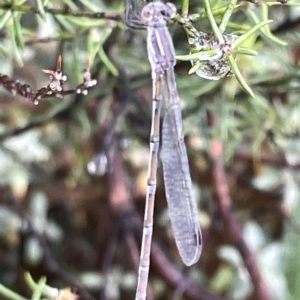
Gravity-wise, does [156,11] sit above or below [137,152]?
above

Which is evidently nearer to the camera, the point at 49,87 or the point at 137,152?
the point at 49,87

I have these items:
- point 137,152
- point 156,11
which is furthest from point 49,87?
point 137,152

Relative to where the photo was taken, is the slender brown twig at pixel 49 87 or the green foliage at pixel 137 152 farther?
the green foliage at pixel 137 152

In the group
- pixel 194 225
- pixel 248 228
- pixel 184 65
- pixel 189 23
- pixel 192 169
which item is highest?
pixel 189 23

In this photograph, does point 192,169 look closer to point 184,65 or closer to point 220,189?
point 220,189

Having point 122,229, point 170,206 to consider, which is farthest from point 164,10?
point 122,229

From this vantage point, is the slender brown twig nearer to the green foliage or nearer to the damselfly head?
the damselfly head


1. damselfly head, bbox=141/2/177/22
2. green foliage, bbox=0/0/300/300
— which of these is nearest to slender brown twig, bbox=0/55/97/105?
damselfly head, bbox=141/2/177/22

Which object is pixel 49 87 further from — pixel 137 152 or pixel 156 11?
pixel 137 152

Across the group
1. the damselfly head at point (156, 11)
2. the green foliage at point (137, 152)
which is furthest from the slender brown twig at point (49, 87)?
the green foliage at point (137, 152)

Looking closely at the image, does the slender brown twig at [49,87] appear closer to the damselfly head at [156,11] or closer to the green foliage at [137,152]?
the damselfly head at [156,11]

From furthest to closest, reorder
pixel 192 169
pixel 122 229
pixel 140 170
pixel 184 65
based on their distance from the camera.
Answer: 1. pixel 140 170
2. pixel 192 169
3. pixel 122 229
4. pixel 184 65
